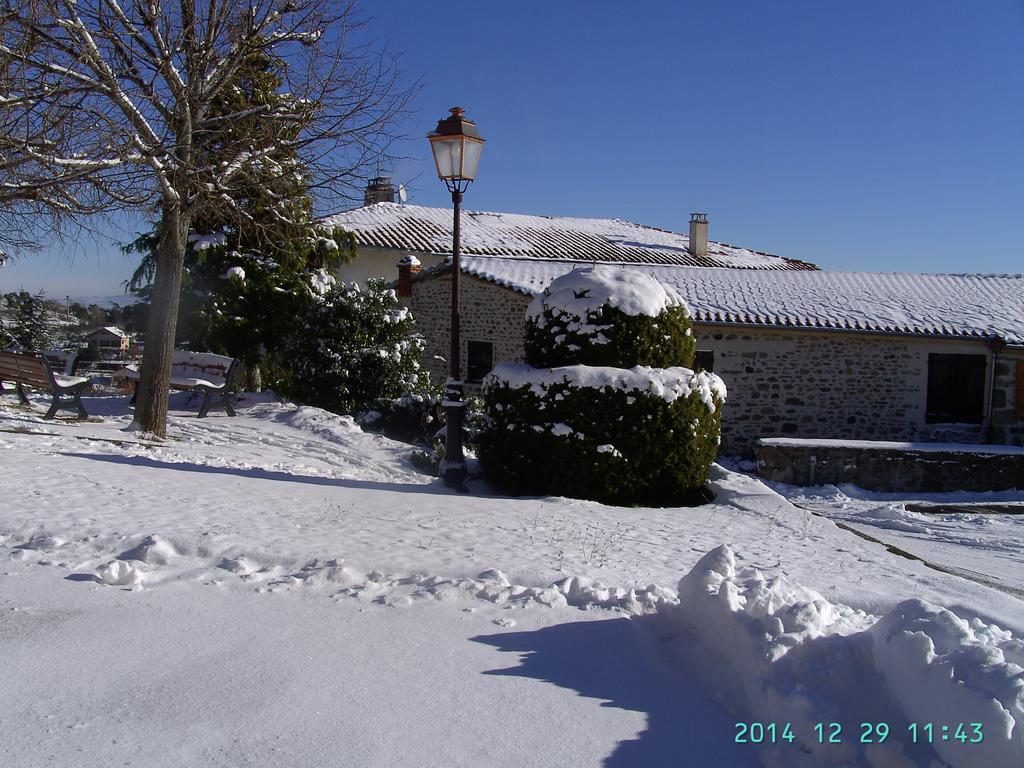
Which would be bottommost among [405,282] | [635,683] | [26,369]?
[635,683]

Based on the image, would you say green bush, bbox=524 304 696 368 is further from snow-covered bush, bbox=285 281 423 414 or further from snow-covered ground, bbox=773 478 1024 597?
snow-covered bush, bbox=285 281 423 414

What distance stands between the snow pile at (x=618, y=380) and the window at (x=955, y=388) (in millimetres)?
10056

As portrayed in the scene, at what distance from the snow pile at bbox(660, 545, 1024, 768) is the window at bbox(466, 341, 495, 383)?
13600 mm

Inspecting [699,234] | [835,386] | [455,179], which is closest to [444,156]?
[455,179]

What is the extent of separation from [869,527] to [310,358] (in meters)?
9.07

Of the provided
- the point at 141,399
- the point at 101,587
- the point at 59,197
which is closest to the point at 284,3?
the point at 59,197

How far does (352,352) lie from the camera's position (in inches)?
532

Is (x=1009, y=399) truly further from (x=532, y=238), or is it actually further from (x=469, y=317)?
(x=532, y=238)

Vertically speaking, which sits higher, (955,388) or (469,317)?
(469,317)

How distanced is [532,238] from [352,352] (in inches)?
508

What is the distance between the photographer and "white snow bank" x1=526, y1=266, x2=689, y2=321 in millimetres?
7898

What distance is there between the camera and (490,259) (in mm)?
19156

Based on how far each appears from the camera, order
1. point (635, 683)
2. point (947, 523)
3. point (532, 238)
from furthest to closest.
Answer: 1. point (532, 238)
2. point (947, 523)
3. point (635, 683)

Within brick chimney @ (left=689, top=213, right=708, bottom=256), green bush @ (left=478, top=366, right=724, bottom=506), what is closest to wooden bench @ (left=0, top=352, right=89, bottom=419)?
green bush @ (left=478, top=366, right=724, bottom=506)
